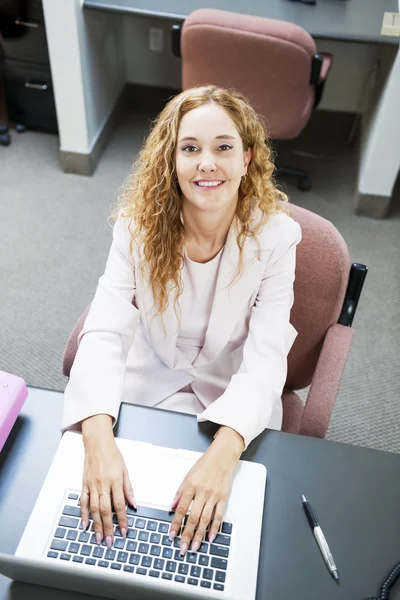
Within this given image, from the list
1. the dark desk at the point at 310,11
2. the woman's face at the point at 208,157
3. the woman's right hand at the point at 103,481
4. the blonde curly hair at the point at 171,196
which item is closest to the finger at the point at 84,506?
the woman's right hand at the point at 103,481

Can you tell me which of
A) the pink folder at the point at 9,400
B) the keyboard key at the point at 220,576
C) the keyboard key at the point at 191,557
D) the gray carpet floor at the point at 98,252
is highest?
the pink folder at the point at 9,400

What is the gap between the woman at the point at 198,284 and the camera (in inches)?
43.4

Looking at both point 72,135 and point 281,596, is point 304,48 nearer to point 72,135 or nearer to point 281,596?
point 72,135

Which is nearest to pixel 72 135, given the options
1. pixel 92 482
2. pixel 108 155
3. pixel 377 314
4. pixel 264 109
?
pixel 108 155

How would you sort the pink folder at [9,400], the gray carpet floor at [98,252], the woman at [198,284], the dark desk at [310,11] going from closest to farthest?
the pink folder at [9,400] < the woman at [198,284] < the gray carpet floor at [98,252] < the dark desk at [310,11]

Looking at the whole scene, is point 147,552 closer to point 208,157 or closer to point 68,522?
point 68,522

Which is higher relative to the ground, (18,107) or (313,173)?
(18,107)

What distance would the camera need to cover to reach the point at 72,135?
2.74 m

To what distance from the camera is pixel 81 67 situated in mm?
2520

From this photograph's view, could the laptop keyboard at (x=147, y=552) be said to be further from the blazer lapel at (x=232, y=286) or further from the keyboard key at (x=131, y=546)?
the blazer lapel at (x=232, y=286)

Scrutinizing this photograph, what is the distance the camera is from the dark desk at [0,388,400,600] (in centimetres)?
83

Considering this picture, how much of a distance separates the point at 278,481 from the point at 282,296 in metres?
0.42

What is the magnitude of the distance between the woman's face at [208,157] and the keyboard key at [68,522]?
64 cm

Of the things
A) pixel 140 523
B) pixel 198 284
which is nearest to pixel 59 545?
pixel 140 523
